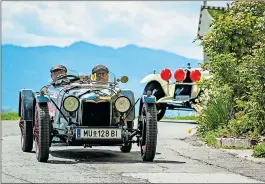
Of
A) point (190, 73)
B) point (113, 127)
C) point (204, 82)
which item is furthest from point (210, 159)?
point (190, 73)

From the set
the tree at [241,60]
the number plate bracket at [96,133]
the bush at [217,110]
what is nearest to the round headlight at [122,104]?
the number plate bracket at [96,133]

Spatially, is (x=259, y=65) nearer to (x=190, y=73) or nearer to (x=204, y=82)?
(x=204, y=82)

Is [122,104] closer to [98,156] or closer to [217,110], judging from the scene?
[98,156]

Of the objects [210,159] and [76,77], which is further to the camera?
[76,77]

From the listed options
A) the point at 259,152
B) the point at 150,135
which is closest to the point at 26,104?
the point at 150,135

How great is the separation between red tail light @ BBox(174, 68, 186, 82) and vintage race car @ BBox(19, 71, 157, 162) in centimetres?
972

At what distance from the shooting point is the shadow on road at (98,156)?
11.6 m

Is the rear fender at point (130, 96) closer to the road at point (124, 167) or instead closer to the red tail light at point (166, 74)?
the road at point (124, 167)

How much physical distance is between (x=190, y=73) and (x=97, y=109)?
1084 cm

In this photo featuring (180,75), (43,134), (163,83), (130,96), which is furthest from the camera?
(163,83)

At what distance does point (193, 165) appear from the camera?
11.2m

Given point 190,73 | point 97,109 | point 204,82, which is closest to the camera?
point 97,109

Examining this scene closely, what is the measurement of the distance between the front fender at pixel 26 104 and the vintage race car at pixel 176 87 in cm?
936

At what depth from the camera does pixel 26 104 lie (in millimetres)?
12945
